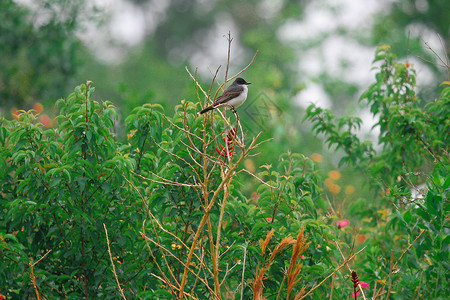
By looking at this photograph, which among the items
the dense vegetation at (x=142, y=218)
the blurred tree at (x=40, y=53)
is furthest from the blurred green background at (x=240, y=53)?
the dense vegetation at (x=142, y=218)

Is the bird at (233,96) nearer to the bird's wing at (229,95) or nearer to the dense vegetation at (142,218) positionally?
the bird's wing at (229,95)

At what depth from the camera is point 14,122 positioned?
4.18 m

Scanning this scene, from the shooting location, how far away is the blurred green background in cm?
1048

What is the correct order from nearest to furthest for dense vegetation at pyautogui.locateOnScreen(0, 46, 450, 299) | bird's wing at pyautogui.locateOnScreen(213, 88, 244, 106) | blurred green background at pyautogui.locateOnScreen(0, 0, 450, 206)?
dense vegetation at pyautogui.locateOnScreen(0, 46, 450, 299)
bird's wing at pyautogui.locateOnScreen(213, 88, 244, 106)
blurred green background at pyautogui.locateOnScreen(0, 0, 450, 206)

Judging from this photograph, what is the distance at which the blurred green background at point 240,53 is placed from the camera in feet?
34.4

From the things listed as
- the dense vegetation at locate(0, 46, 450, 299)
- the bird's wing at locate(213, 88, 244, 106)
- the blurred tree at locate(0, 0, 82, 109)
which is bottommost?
the dense vegetation at locate(0, 46, 450, 299)

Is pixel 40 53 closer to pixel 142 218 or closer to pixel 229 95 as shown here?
pixel 229 95

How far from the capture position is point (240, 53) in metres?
23.5

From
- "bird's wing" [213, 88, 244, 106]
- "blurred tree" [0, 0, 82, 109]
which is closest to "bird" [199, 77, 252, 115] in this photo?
"bird's wing" [213, 88, 244, 106]

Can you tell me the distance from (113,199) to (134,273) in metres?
0.55

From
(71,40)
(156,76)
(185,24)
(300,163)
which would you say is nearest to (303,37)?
(156,76)

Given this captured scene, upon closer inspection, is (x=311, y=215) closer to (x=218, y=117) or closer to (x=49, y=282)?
(x=218, y=117)

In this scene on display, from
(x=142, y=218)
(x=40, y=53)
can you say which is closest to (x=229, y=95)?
(x=142, y=218)

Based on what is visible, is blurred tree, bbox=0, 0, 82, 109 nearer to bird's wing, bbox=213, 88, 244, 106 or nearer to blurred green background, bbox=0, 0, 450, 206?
blurred green background, bbox=0, 0, 450, 206
